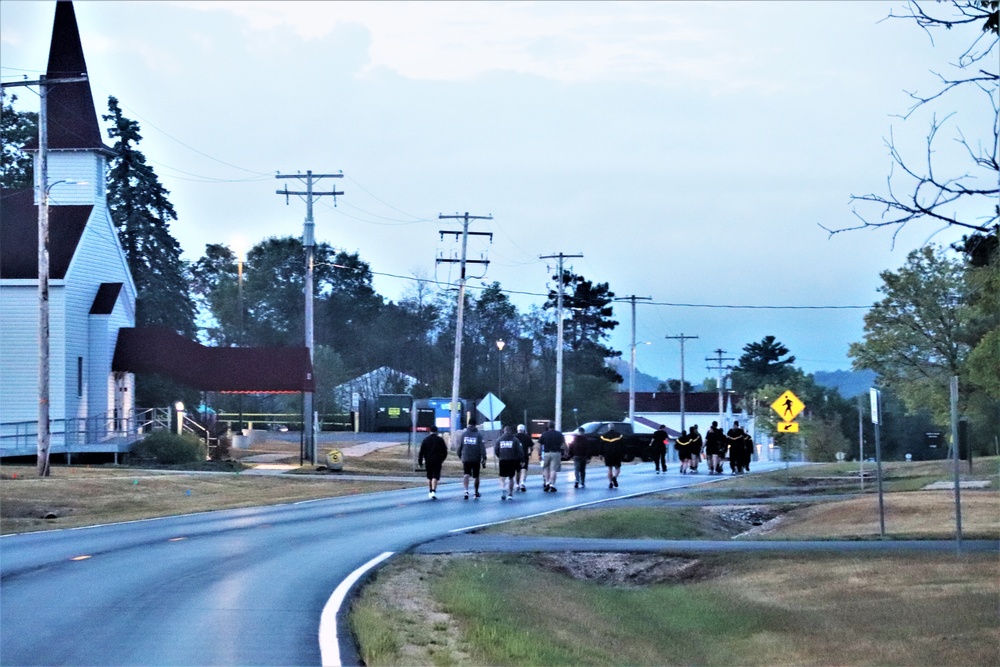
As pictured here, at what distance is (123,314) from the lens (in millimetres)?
49000

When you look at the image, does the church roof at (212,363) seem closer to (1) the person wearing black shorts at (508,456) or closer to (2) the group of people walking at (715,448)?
(2) the group of people walking at (715,448)

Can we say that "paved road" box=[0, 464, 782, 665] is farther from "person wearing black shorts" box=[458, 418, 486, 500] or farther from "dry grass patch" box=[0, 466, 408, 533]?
"person wearing black shorts" box=[458, 418, 486, 500]

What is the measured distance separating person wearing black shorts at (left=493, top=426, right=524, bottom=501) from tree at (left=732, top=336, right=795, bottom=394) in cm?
12292

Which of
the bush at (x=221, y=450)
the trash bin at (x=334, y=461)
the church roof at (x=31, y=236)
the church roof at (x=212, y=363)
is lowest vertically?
the trash bin at (x=334, y=461)

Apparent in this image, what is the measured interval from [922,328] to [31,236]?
1403 inches

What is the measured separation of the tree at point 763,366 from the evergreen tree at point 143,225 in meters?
88.2

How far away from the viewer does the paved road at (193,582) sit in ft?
33.2

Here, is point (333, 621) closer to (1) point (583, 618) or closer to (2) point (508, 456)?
(1) point (583, 618)

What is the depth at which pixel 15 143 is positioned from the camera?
80.8m

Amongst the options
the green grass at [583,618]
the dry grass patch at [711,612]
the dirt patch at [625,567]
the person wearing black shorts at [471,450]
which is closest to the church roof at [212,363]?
the person wearing black shorts at [471,450]

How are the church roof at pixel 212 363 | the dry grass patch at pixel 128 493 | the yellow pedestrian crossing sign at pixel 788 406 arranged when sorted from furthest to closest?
the church roof at pixel 212 363
the yellow pedestrian crossing sign at pixel 788 406
the dry grass patch at pixel 128 493


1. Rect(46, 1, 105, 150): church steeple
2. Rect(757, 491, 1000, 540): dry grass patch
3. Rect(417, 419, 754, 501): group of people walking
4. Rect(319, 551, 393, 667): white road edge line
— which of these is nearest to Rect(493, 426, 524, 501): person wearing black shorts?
Rect(417, 419, 754, 501): group of people walking

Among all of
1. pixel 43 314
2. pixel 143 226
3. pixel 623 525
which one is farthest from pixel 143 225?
pixel 623 525

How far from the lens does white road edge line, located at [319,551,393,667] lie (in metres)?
A: 9.77
